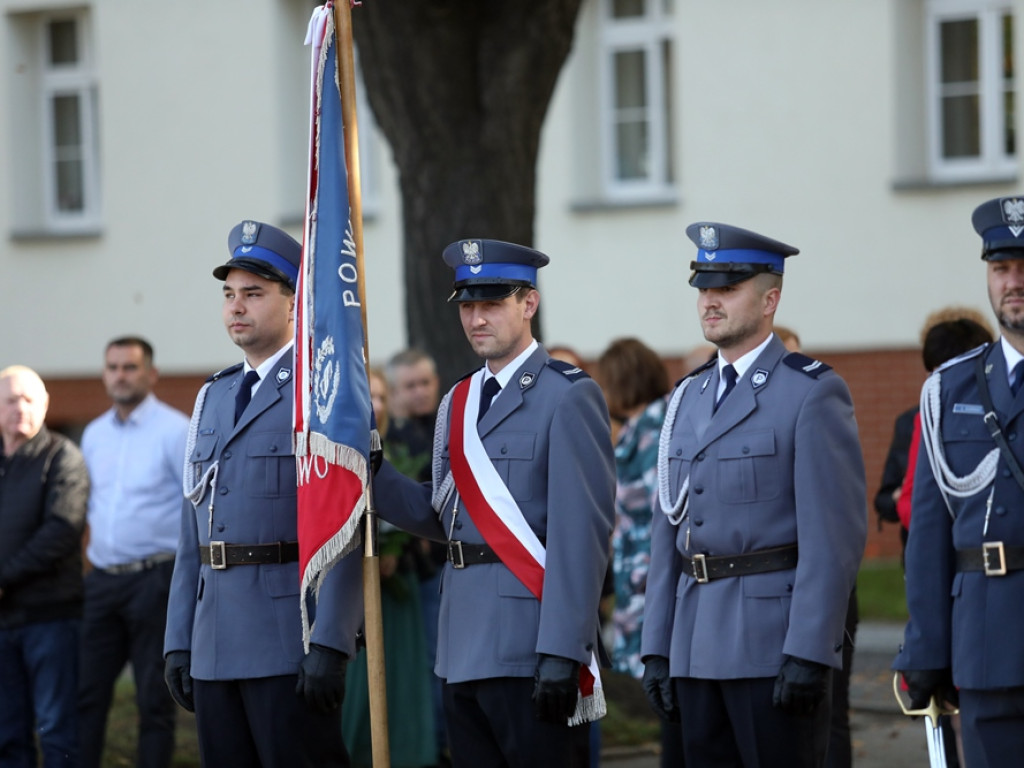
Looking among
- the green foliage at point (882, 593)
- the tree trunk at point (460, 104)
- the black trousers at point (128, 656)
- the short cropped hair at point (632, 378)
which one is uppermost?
the tree trunk at point (460, 104)

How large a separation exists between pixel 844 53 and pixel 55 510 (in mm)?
7893

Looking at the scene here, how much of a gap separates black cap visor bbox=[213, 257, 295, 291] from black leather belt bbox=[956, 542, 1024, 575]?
230 centimetres

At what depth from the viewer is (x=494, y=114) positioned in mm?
8859

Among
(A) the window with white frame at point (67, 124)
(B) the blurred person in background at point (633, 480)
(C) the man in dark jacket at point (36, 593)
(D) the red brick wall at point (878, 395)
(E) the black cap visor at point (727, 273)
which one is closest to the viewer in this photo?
(E) the black cap visor at point (727, 273)

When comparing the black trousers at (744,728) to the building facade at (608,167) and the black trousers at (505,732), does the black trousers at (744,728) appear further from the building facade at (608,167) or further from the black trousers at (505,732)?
the building facade at (608,167)

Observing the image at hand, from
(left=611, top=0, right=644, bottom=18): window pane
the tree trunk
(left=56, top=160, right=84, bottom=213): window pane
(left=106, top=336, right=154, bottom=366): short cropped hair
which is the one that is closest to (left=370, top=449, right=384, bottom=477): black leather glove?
(left=106, top=336, right=154, bottom=366): short cropped hair

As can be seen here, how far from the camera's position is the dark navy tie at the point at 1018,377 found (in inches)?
177

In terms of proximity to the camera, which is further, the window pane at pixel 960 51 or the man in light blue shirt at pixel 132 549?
the window pane at pixel 960 51

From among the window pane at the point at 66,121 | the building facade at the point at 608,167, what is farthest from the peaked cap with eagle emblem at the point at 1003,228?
the window pane at the point at 66,121

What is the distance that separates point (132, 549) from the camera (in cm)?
786

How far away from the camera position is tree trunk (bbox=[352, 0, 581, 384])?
28.6ft

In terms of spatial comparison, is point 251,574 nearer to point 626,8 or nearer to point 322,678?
point 322,678

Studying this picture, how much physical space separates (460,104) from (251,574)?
431 cm

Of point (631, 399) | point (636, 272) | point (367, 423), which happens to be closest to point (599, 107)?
point (636, 272)
